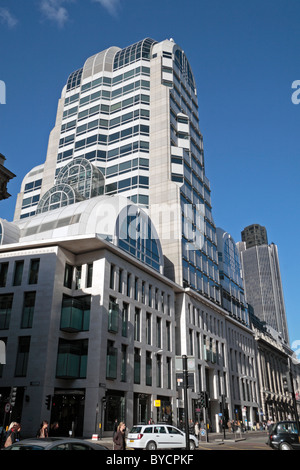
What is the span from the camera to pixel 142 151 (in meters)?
63.8

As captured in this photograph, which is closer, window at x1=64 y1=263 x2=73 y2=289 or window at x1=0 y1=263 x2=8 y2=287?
window at x1=0 y1=263 x2=8 y2=287

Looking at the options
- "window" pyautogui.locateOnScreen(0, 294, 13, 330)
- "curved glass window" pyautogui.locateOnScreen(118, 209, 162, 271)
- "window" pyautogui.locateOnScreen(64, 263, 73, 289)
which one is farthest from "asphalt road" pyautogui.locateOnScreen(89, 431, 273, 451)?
"curved glass window" pyautogui.locateOnScreen(118, 209, 162, 271)

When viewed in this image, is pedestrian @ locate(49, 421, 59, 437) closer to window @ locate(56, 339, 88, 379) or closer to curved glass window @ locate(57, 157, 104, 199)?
window @ locate(56, 339, 88, 379)

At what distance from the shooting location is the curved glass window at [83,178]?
58.9 metres

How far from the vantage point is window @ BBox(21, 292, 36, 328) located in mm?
34719

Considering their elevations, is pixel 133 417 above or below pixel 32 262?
below

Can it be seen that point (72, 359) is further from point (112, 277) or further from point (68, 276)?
point (112, 277)

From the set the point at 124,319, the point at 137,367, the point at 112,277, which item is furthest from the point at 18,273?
the point at 137,367

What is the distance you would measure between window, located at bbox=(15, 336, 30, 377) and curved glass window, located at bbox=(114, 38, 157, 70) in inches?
2211

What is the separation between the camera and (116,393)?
120ft

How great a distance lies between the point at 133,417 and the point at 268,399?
54.3 meters

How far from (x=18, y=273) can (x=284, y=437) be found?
2600 centimetres
